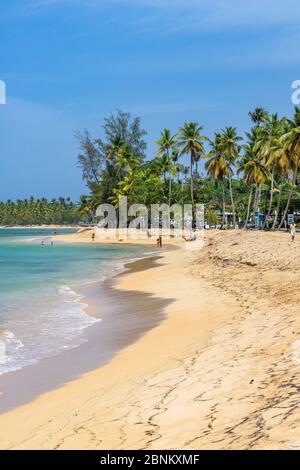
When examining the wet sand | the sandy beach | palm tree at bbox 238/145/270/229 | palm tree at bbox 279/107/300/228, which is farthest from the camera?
palm tree at bbox 238/145/270/229

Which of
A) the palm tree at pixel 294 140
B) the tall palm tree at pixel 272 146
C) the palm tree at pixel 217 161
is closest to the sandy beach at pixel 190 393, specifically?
the palm tree at pixel 294 140

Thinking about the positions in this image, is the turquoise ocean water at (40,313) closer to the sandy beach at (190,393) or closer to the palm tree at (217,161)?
the sandy beach at (190,393)

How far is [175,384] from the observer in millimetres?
8062

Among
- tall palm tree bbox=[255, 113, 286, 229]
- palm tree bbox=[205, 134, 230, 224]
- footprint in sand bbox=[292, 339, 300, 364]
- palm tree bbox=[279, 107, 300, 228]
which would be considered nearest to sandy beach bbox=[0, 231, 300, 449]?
footprint in sand bbox=[292, 339, 300, 364]

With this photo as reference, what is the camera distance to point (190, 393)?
7.33 metres

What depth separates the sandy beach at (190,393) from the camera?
5691mm

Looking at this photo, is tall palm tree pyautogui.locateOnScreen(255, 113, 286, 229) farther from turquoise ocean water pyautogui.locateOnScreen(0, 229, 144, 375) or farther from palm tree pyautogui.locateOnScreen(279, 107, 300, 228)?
turquoise ocean water pyautogui.locateOnScreen(0, 229, 144, 375)

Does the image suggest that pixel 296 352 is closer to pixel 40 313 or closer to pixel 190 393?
pixel 190 393

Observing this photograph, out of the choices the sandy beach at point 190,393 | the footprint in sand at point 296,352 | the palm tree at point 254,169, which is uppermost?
the palm tree at point 254,169

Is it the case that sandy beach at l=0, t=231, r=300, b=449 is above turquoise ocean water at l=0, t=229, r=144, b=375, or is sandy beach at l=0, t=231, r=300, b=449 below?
above

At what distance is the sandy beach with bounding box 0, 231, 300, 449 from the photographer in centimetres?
569

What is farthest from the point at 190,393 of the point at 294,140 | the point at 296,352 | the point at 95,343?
the point at 294,140
